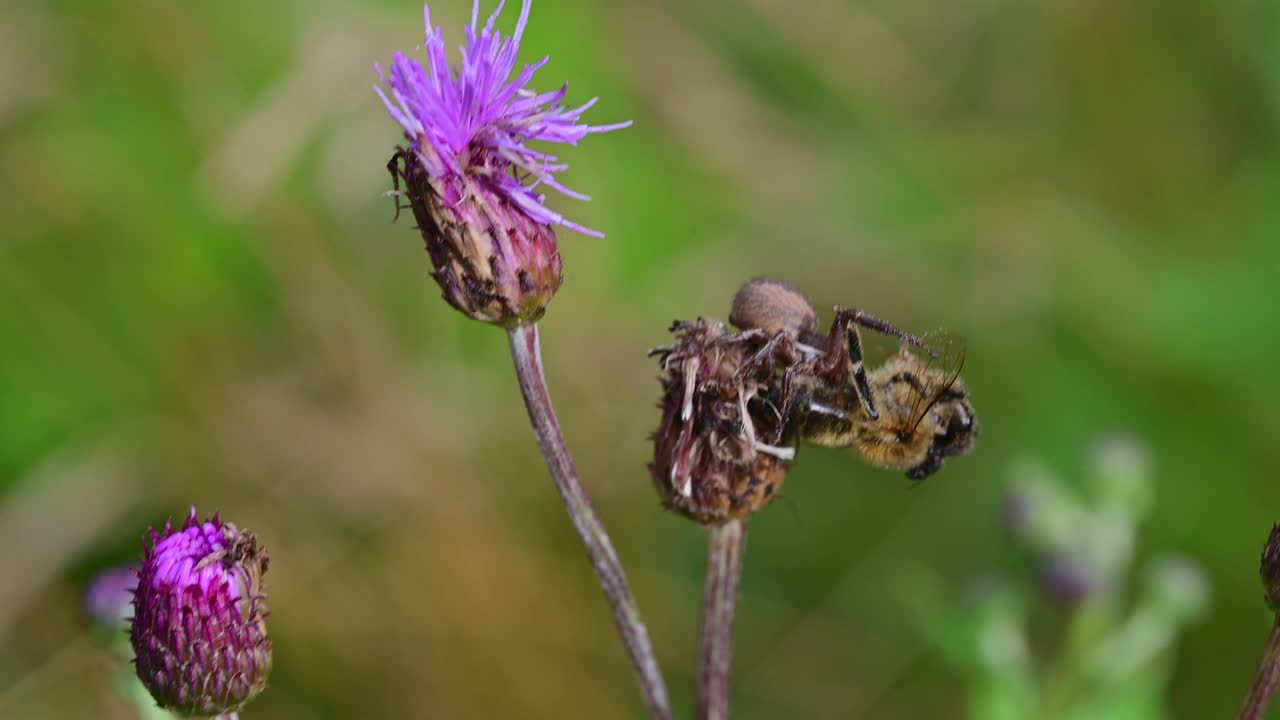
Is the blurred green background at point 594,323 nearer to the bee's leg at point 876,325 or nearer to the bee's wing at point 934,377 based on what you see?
the bee's wing at point 934,377

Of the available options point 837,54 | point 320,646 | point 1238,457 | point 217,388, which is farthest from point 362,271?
point 1238,457

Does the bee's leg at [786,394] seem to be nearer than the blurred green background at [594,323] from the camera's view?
Yes

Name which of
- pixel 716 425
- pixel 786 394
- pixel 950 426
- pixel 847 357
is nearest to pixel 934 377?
pixel 950 426

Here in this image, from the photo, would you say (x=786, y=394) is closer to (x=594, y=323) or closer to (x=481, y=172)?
(x=481, y=172)

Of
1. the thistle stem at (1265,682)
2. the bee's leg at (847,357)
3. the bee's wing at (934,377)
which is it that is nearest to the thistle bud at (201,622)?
the bee's leg at (847,357)

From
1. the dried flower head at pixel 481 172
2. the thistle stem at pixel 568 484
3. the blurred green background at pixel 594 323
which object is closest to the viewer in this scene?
the dried flower head at pixel 481 172
